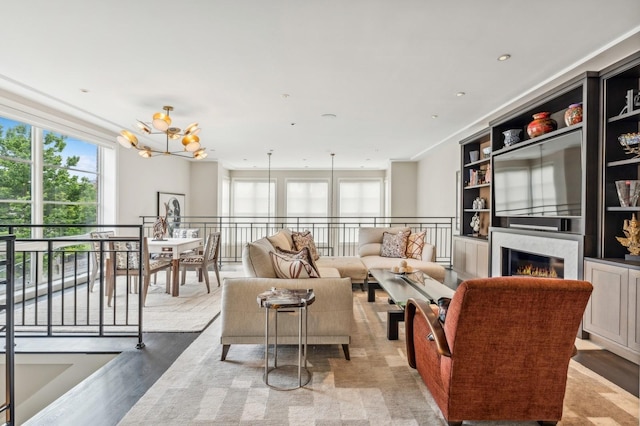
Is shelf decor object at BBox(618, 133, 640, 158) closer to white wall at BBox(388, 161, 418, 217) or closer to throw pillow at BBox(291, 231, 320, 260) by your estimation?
throw pillow at BBox(291, 231, 320, 260)

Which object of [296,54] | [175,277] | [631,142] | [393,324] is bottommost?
[393,324]

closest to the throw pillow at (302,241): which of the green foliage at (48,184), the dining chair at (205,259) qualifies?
the dining chair at (205,259)

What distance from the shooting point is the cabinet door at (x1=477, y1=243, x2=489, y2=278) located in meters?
4.75

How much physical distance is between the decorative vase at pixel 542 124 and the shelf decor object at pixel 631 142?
907mm

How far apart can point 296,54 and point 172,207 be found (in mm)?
6299

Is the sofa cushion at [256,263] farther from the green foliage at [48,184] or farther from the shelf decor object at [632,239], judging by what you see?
the green foliage at [48,184]

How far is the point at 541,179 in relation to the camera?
377cm

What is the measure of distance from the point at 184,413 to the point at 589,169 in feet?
12.5

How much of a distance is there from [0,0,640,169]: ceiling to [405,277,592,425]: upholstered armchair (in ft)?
6.27

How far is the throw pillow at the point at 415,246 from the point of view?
504cm

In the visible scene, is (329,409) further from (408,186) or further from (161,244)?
(408,186)

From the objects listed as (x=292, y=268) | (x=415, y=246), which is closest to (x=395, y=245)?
(x=415, y=246)

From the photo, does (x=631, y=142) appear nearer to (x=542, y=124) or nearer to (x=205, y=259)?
(x=542, y=124)

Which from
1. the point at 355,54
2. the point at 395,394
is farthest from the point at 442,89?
the point at 395,394
